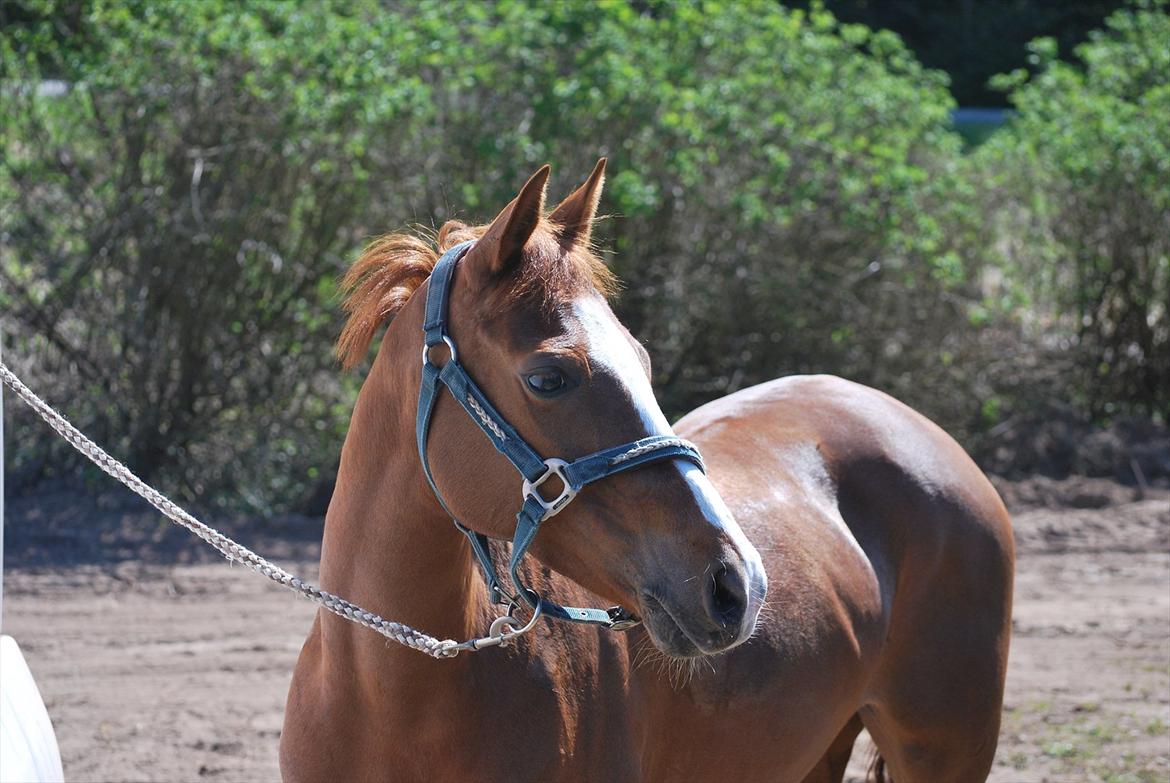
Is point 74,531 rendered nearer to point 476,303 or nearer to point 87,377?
point 87,377

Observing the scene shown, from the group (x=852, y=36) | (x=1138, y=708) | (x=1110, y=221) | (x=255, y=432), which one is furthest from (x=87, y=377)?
(x=1110, y=221)

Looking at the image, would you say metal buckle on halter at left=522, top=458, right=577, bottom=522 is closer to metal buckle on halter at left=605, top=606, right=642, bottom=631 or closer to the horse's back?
metal buckle on halter at left=605, top=606, right=642, bottom=631

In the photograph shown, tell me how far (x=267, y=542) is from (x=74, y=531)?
1.12 meters

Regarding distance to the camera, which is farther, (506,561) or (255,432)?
(255,432)

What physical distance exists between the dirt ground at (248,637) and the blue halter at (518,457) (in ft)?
8.46

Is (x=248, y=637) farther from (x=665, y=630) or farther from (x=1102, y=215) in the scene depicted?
(x=1102, y=215)

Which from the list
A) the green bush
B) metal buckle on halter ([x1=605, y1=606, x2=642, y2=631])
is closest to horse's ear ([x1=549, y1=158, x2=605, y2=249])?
metal buckle on halter ([x1=605, y1=606, x2=642, y2=631])

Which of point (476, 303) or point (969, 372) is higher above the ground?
point (476, 303)

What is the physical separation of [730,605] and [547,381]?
0.49 meters

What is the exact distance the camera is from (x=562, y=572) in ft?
7.19

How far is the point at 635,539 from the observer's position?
6.72 ft

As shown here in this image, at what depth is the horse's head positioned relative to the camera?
6.54ft

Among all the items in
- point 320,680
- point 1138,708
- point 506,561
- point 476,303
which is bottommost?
point 1138,708

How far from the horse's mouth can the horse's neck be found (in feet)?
1.53
